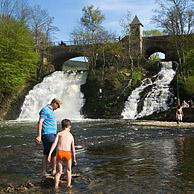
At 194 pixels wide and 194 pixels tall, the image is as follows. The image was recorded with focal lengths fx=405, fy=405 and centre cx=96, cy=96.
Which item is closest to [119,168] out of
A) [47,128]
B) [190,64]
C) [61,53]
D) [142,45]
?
[47,128]

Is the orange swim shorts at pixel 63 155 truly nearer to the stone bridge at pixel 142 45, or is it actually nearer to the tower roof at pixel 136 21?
the stone bridge at pixel 142 45

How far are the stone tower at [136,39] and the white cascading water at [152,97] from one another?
8.51 metres

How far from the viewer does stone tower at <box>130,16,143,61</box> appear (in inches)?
2137

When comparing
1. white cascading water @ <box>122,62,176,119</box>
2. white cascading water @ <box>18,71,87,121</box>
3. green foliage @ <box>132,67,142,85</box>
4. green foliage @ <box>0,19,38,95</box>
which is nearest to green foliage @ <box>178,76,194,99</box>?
white cascading water @ <box>122,62,176,119</box>

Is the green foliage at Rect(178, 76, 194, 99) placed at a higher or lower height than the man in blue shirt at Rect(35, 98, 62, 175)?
higher

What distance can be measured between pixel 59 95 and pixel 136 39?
14377mm

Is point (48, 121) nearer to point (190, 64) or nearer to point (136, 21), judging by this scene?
point (190, 64)

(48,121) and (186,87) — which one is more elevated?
(186,87)

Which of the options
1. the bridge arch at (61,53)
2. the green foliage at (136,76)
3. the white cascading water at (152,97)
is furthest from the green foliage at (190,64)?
the bridge arch at (61,53)

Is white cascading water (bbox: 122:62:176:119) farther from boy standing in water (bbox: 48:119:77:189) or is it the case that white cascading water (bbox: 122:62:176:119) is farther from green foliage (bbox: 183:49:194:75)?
boy standing in water (bbox: 48:119:77:189)

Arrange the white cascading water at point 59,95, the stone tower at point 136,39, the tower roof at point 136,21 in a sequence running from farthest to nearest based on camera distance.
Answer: the tower roof at point 136,21, the stone tower at point 136,39, the white cascading water at point 59,95

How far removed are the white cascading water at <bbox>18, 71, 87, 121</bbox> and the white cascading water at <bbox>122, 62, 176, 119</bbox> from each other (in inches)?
223

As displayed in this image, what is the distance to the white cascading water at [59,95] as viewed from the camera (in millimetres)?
45219

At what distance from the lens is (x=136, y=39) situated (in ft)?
182
